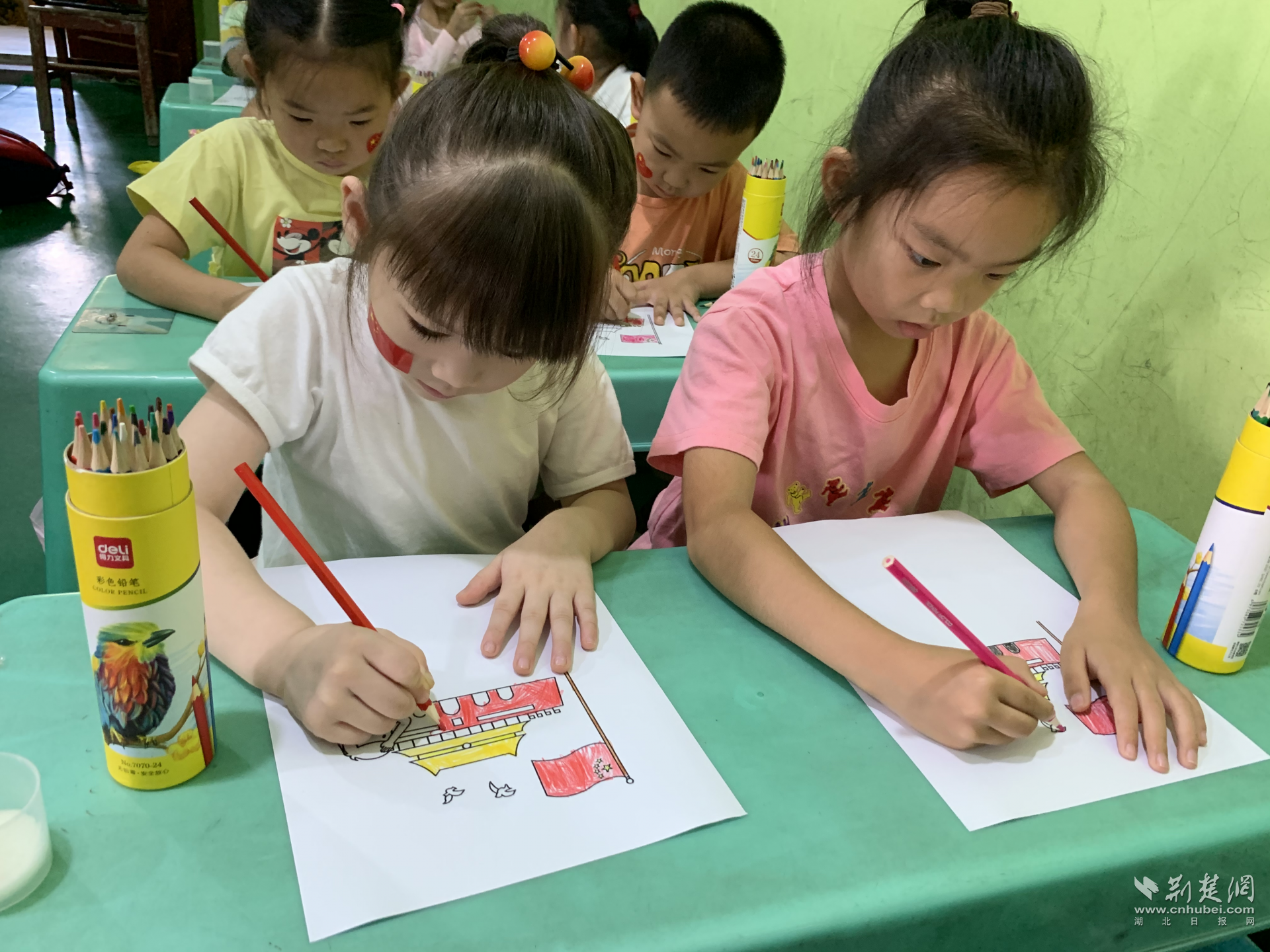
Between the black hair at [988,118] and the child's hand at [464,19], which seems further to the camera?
the child's hand at [464,19]

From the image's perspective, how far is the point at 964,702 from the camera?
57 centimetres

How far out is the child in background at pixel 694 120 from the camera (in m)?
1.40

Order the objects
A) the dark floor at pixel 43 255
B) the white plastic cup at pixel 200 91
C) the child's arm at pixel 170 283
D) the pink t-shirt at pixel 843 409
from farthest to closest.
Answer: the white plastic cup at pixel 200 91
the dark floor at pixel 43 255
the child's arm at pixel 170 283
the pink t-shirt at pixel 843 409

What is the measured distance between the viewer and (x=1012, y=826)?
20.9 inches

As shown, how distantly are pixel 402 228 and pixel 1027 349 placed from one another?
3.07ft

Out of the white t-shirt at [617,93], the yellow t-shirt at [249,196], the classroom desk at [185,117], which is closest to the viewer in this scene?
the yellow t-shirt at [249,196]

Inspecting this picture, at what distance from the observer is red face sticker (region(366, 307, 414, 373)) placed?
2.35ft

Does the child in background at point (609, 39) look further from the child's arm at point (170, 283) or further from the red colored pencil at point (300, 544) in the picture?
the red colored pencil at point (300, 544)

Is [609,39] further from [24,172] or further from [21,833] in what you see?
[24,172]

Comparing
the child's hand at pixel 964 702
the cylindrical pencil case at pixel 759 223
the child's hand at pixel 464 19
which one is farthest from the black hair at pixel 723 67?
the child's hand at pixel 464 19

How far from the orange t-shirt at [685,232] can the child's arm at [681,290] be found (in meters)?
0.08

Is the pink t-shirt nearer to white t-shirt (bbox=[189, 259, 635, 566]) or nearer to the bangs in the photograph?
white t-shirt (bbox=[189, 259, 635, 566])

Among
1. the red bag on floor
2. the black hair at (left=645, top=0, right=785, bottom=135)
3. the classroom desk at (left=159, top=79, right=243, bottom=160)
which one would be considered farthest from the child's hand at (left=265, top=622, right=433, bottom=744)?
the red bag on floor

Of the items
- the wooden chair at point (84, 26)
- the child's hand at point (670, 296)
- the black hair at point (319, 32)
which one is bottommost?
the wooden chair at point (84, 26)
